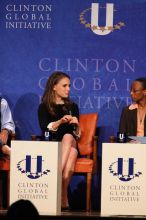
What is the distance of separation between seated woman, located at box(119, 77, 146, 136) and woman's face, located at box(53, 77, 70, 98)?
0.73m

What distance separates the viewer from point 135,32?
22.2ft

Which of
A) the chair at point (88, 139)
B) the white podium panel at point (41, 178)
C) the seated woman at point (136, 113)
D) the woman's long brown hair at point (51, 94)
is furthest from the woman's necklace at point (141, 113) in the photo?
the white podium panel at point (41, 178)

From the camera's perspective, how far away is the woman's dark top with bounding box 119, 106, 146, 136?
21.2 feet

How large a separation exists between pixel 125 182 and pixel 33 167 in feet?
2.91

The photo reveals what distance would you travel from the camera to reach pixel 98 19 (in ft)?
22.5

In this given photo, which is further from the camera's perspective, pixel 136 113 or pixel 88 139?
pixel 136 113

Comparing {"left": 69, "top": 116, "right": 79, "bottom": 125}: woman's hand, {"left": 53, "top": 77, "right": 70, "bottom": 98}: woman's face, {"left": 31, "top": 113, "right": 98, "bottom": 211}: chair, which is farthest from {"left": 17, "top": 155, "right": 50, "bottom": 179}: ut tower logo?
{"left": 53, "top": 77, "right": 70, "bottom": 98}: woman's face

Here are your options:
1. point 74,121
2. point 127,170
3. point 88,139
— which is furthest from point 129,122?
point 127,170

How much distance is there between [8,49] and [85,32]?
99 centimetres

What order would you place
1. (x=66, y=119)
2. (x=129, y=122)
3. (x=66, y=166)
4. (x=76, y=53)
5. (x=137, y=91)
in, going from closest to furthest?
(x=66, y=166)
(x=66, y=119)
(x=129, y=122)
(x=137, y=91)
(x=76, y=53)

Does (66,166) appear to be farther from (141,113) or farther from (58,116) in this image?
(141,113)

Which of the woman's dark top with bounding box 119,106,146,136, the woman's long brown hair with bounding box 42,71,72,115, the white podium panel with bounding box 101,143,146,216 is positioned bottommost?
the white podium panel with bounding box 101,143,146,216

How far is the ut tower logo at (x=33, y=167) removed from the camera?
525 cm

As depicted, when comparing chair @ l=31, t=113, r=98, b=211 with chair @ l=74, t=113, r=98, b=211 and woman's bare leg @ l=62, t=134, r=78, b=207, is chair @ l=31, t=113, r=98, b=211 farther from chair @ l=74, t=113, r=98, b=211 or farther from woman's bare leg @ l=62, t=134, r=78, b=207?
woman's bare leg @ l=62, t=134, r=78, b=207
